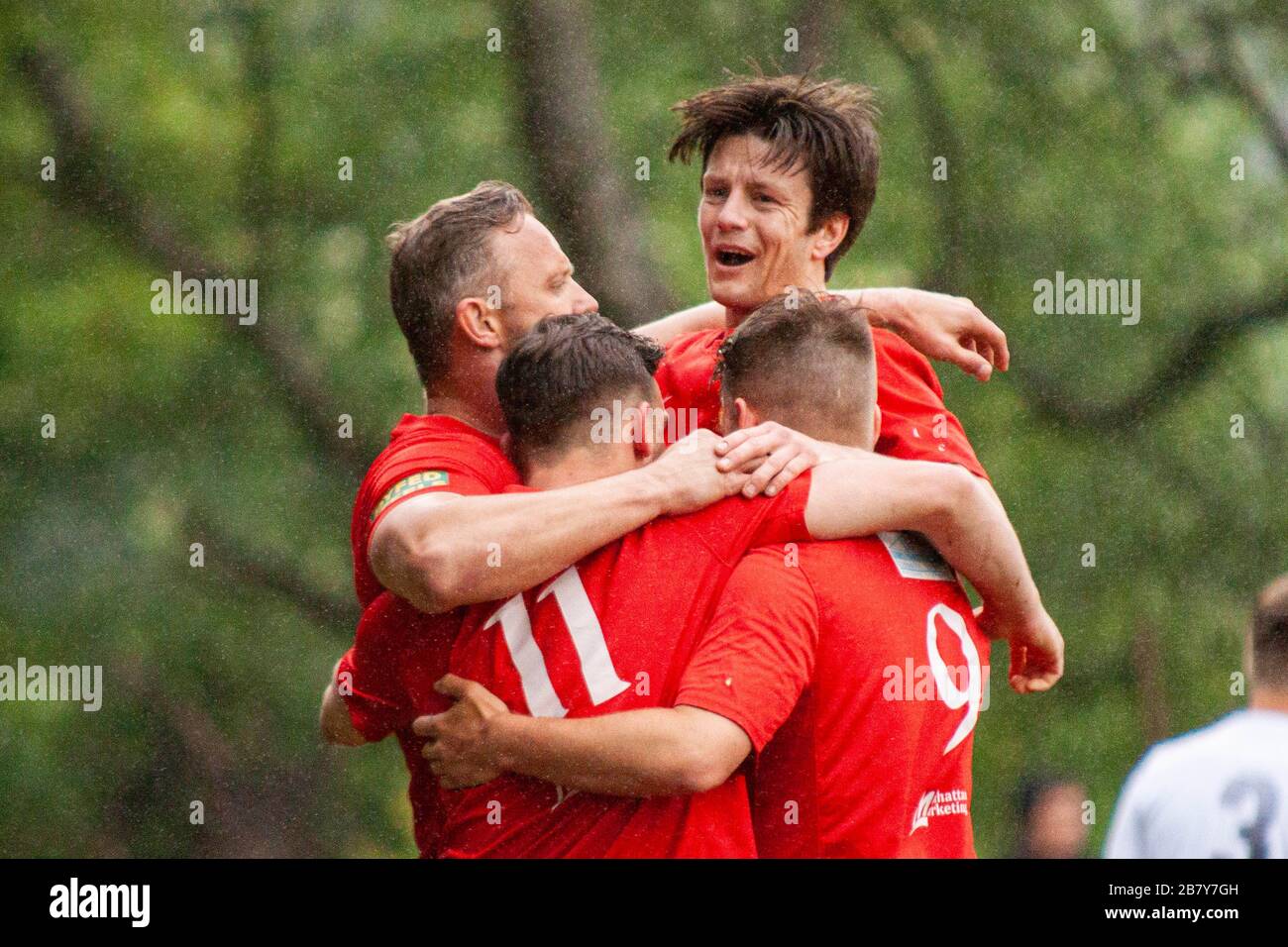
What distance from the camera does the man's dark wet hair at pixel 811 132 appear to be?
3602 mm

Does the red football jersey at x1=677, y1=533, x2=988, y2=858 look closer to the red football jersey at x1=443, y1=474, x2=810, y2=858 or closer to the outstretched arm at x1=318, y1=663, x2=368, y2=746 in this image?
the red football jersey at x1=443, y1=474, x2=810, y2=858

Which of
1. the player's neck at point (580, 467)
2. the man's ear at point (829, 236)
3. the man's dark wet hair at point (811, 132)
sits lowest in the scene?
the player's neck at point (580, 467)

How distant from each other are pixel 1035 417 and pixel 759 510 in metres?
6.74

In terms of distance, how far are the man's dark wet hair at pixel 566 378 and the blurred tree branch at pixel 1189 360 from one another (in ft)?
22.5

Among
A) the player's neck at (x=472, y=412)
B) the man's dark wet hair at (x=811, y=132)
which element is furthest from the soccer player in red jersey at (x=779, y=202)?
the player's neck at (x=472, y=412)

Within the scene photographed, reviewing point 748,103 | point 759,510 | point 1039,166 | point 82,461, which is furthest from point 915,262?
point 759,510

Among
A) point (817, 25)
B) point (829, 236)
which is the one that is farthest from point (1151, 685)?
point (829, 236)

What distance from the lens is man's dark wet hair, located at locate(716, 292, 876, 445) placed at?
2.85m

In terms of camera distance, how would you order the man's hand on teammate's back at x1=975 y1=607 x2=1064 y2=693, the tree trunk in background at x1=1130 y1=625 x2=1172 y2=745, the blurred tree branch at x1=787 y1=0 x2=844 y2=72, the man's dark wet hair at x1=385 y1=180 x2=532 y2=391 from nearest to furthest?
the man's hand on teammate's back at x1=975 y1=607 x2=1064 y2=693 < the man's dark wet hair at x1=385 y1=180 x2=532 y2=391 < the blurred tree branch at x1=787 y1=0 x2=844 y2=72 < the tree trunk in background at x1=1130 y1=625 x2=1172 y2=745

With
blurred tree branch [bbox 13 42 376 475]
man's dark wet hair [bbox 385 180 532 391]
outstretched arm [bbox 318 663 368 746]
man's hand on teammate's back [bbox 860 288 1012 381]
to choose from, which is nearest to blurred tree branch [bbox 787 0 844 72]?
blurred tree branch [bbox 13 42 376 475]

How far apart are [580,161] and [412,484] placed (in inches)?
246

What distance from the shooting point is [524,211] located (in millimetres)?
3279

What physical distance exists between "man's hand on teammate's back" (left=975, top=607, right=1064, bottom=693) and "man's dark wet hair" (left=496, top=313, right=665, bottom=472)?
77 centimetres

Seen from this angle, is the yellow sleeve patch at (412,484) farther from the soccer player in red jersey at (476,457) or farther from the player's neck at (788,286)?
the player's neck at (788,286)
